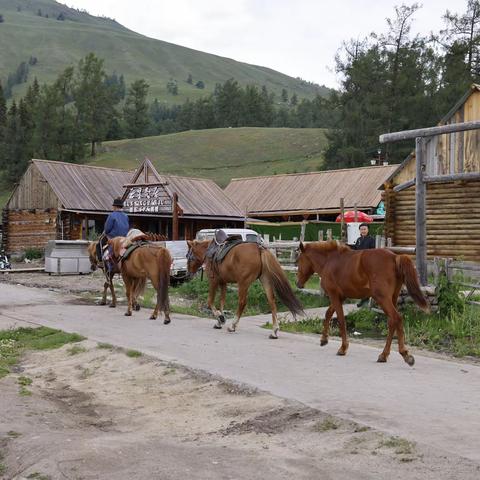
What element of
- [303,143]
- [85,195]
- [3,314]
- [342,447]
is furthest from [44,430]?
[303,143]

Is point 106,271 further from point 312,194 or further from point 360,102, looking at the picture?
point 360,102

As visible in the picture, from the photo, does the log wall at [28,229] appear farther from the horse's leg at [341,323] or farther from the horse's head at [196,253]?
the horse's leg at [341,323]

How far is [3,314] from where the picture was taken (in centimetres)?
1509

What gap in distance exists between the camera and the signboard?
3292cm

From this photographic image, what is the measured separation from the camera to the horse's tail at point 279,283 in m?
12.1

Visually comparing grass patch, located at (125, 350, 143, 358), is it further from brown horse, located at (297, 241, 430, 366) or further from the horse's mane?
the horse's mane

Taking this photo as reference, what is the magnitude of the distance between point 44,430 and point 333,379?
347 cm

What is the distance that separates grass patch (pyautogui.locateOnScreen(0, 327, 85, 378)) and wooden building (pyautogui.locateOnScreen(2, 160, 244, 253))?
20.5m

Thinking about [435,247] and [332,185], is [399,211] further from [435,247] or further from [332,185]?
[332,185]

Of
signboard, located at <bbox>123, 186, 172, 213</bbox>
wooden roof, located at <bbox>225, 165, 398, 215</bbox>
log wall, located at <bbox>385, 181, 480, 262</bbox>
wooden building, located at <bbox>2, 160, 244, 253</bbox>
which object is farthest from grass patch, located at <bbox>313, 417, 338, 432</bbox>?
wooden roof, located at <bbox>225, 165, 398, 215</bbox>

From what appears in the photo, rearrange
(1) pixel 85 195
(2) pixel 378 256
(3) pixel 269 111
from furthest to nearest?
(3) pixel 269 111 < (1) pixel 85 195 < (2) pixel 378 256

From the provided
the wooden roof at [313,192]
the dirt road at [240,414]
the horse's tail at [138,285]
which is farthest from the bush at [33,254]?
the dirt road at [240,414]

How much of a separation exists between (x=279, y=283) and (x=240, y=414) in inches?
208

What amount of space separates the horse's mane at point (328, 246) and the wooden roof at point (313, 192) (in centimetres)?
3296
